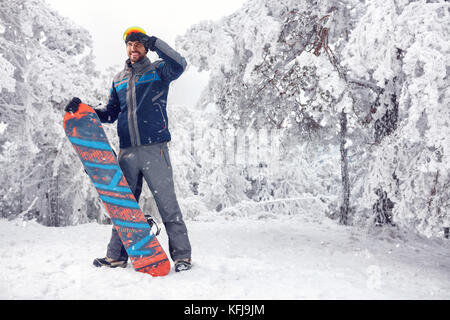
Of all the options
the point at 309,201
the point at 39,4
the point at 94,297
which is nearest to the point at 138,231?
the point at 94,297

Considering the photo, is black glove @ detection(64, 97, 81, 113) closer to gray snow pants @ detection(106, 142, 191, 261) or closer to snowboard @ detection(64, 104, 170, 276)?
snowboard @ detection(64, 104, 170, 276)

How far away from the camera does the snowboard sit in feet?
10.5

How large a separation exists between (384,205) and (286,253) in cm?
273

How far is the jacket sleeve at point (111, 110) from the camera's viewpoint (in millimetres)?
3731

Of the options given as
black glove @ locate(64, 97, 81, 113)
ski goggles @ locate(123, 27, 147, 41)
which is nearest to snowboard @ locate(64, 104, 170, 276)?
black glove @ locate(64, 97, 81, 113)

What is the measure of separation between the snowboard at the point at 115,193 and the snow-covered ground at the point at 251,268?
192mm

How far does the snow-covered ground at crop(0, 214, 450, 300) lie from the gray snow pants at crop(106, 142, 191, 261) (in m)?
0.24

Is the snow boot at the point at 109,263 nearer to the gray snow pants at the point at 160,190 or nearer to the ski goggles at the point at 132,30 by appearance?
the gray snow pants at the point at 160,190

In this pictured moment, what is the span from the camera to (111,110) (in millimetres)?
3818

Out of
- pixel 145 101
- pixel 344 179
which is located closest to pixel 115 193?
pixel 145 101

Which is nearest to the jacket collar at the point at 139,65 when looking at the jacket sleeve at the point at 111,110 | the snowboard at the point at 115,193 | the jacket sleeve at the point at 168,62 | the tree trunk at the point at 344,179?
the jacket sleeve at the point at 168,62

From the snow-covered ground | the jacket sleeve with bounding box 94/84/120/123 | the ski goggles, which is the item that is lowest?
the snow-covered ground

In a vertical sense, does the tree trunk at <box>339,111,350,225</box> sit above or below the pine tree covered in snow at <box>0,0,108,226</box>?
below

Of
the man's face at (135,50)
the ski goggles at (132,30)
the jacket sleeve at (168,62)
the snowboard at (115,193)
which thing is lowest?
the snowboard at (115,193)
